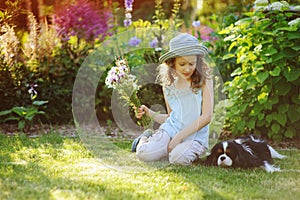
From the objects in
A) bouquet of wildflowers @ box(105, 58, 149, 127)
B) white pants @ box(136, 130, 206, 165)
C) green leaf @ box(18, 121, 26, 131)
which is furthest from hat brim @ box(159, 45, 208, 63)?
green leaf @ box(18, 121, 26, 131)

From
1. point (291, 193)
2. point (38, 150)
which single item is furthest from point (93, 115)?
point (291, 193)

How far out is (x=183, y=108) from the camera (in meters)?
3.59

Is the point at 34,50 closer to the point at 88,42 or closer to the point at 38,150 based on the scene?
the point at 88,42

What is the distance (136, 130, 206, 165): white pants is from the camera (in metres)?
3.38

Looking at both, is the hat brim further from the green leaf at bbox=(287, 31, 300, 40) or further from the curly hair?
the green leaf at bbox=(287, 31, 300, 40)

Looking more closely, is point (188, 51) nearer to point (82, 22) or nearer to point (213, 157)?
point (213, 157)

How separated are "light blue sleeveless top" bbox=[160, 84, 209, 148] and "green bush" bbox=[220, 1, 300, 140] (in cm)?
92

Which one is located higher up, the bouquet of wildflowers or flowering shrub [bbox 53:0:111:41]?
flowering shrub [bbox 53:0:111:41]

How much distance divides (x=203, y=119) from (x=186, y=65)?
404mm

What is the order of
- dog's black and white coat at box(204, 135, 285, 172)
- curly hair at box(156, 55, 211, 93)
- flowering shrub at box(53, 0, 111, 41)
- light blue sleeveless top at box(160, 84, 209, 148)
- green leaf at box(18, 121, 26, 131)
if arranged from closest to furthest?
1. dog's black and white coat at box(204, 135, 285, 172)
2. curly hair at box(156, 55, 211, 93)
3. light blue sleeveless top at box(160, 84, 209, 148)
4. green leaf at box(18, 121, 26, 131)
5. flowering shrub at box(53, 0, 111, 41)

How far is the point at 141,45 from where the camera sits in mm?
5727

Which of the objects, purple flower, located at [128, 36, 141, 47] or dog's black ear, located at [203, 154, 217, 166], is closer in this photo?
dog's black ear, located at [203, 154, 217, 166]

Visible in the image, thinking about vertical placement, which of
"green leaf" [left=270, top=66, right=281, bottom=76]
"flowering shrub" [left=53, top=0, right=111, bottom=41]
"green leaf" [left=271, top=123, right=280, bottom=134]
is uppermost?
"flowering shrub" [left=53, top=0, right=111, bottom=41]

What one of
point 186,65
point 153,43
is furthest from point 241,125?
point 153,43
